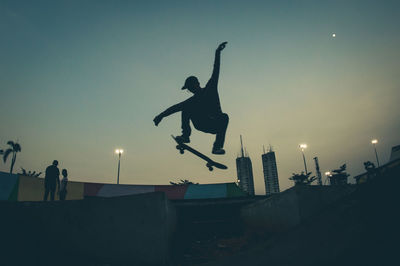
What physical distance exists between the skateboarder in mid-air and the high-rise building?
157 m

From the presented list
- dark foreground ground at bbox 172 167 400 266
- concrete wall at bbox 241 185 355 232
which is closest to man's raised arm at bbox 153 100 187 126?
dark foreground ground at bbox 172 167 400 266

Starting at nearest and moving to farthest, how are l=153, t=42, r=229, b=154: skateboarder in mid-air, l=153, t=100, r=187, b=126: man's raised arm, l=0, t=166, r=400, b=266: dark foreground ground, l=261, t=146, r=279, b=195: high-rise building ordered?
l=0, t=166, r=400, b=266: dark foreground ground
l=153, t=42, r=229, b=154: skateboarder in mid-air
l=153, t=100, r=187, b=126: man's raised arm
l=261, t=146, r=279, b=195: high-rise building

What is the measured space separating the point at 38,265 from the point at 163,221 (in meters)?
4.12

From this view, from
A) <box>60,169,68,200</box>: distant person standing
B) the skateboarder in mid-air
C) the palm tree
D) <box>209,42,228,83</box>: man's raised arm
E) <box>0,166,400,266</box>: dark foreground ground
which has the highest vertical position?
the palm tree

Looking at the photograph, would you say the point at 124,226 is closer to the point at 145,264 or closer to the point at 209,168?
the point at 145,264

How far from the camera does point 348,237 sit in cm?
468

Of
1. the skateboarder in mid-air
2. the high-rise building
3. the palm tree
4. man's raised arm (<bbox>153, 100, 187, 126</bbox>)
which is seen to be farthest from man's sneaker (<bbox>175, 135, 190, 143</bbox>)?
the high-rise building

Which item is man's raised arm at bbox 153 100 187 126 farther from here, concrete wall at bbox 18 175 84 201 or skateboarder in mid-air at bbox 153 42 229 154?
concrete wall at bbox 18 175 84 201

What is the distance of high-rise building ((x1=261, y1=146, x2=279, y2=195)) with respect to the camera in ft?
523

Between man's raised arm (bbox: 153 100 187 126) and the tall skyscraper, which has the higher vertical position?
the tall skyscraper

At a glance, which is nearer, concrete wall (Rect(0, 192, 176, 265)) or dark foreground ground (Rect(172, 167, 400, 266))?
dark foreground ground (Rect(172, 167, 400, 266))

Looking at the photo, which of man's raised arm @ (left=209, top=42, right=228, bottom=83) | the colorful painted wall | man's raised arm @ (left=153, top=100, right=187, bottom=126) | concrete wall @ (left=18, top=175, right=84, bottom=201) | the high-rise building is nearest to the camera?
man's raised arm @ (left=209, top=42, right=228, bottom=83)

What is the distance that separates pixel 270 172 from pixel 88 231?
6672 inches

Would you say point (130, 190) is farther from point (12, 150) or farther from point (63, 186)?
point (12, 150)
